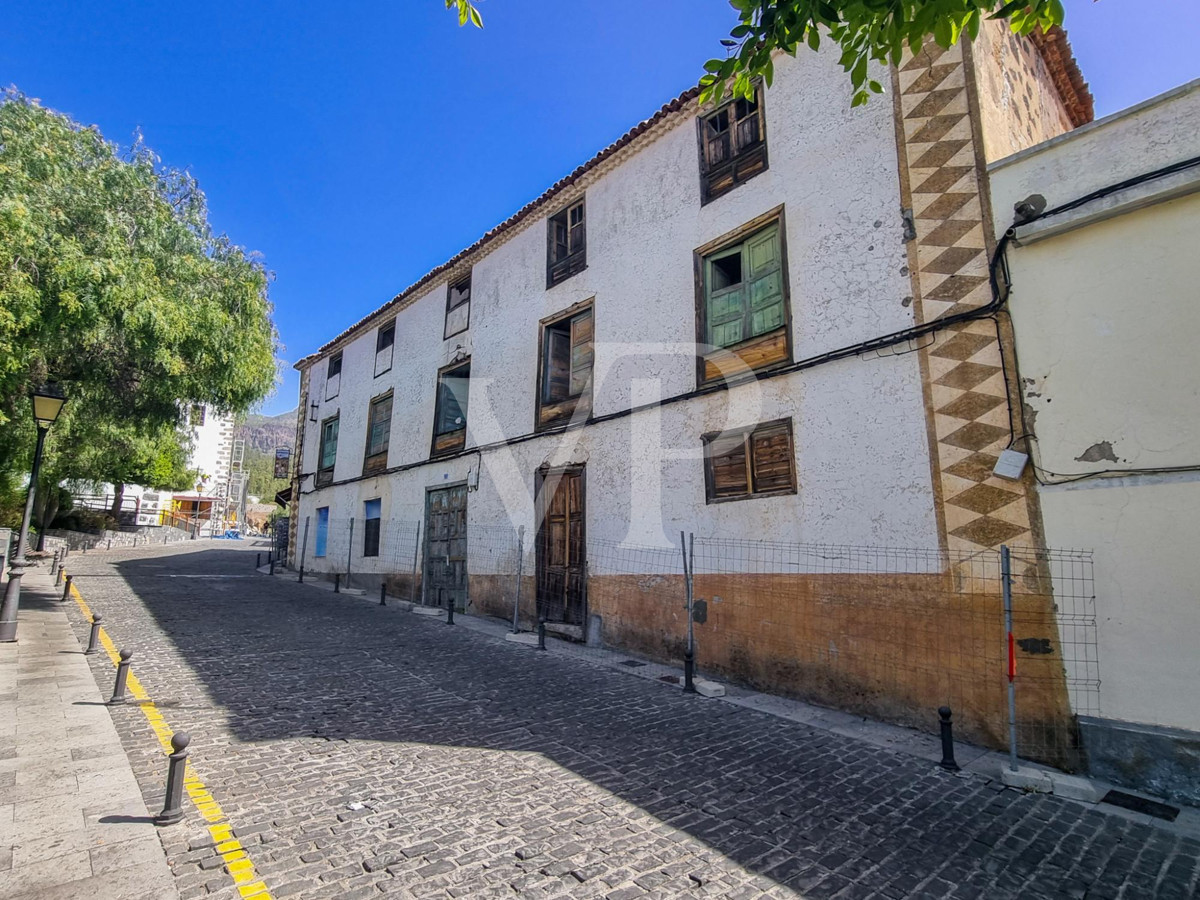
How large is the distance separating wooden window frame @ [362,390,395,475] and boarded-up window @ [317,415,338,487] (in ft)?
8.16

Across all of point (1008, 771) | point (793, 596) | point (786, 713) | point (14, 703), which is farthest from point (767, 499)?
point (14, 703)

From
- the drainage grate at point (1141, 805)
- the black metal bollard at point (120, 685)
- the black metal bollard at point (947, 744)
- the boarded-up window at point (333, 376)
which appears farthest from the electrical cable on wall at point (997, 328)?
the boarded-up window at point (333, 376)

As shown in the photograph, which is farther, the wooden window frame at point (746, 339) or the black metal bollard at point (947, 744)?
the wooden window frame at point (746, 339)

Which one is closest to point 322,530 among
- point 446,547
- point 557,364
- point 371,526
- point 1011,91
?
point 371,526

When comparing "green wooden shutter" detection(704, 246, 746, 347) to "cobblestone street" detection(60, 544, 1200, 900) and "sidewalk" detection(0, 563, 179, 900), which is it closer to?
"cobblestone street" detection(60, 544, 1200, 900)

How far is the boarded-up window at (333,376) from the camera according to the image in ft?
65.5

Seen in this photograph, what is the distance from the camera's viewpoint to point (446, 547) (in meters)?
13.8

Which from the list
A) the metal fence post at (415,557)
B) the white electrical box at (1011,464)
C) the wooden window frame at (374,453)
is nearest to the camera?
the white electrical box at (1011,464)

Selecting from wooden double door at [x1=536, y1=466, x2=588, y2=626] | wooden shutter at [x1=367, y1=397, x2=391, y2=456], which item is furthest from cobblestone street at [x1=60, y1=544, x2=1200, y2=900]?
wooden shutter at [x1=367, y1=397, x2=391, y2=456]

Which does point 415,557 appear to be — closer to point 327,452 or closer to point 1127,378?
point 327,452

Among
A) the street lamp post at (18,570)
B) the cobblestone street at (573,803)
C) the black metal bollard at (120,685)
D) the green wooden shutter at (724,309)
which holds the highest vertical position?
the green wooden shutter at (724,309)

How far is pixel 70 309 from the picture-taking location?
768 centimetres

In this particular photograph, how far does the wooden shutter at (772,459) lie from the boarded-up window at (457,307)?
28.4ft

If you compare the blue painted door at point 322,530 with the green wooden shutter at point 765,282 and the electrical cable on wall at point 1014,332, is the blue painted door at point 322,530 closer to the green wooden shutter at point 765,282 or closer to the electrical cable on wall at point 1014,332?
the green wooden shutter at point 765,282
